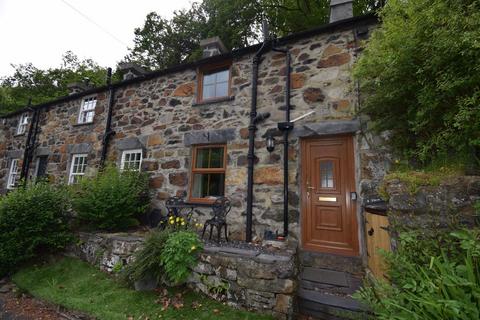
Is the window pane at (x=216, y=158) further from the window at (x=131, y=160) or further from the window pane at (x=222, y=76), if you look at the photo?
the window at (x=131, y=160)

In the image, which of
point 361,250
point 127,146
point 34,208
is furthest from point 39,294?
point 361,250

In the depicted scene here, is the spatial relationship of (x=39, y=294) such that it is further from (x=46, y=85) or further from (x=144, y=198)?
(x=46, y=85)

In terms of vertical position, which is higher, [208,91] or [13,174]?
[208,91]

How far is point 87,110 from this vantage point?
27.1 feet

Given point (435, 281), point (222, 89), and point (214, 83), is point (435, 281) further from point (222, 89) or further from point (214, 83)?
point (214, 83)

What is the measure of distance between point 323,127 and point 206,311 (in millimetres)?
3746

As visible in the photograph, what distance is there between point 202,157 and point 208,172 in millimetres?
469

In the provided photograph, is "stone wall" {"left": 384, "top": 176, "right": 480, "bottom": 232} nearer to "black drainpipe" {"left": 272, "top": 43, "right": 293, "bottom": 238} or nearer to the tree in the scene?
"black drainpipe" {"left": 272, "top": 43, "right": 293, "bottom": 238}

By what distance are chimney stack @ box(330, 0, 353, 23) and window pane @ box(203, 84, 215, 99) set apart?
Result: 331 cm

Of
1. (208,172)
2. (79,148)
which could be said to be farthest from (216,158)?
(79,148)

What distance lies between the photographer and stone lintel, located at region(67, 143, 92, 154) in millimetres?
7668

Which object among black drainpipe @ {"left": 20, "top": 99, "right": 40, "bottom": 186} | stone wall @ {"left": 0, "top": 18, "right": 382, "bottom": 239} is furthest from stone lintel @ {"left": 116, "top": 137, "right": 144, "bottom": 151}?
black drainpipe @ {"left": 20, "top": 99, "right": 40, "bottom": 186}

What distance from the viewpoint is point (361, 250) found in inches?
156

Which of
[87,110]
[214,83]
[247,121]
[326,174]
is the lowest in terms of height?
[326,174]
